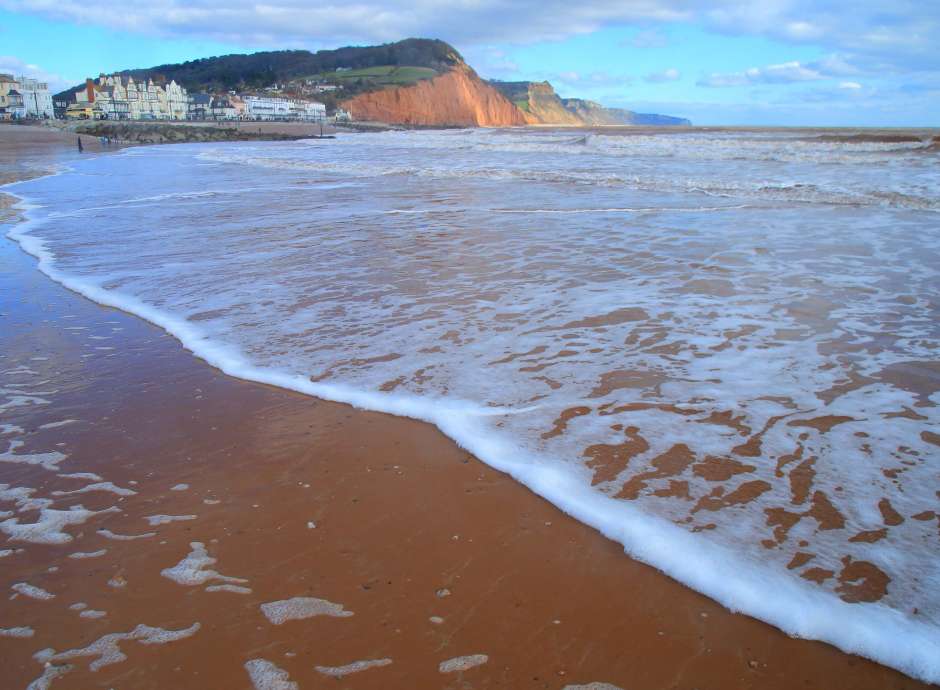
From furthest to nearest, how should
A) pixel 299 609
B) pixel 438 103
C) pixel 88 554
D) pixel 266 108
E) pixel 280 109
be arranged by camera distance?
pixel 438 103
pixel 266 108
pixel 280 109
pixel 88 554
pixel 299 609

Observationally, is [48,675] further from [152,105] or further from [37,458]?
[152,105]

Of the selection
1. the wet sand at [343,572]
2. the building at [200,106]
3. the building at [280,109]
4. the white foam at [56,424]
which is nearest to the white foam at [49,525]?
the wet sand at [343,572]

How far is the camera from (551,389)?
3.86 metres

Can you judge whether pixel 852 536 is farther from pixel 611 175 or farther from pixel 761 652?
pixel 611 175

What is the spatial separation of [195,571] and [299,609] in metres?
0.49

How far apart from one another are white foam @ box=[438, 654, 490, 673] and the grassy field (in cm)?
13990

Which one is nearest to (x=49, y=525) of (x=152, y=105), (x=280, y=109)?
(x=280, y=109)

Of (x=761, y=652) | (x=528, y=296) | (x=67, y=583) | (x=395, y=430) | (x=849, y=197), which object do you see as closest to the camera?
(x=761, y=652)

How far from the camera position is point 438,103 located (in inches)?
5187

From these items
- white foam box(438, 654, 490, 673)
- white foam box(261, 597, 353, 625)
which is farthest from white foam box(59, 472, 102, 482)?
white foam box(438, 654, 490, 673)

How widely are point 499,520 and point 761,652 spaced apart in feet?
3.47

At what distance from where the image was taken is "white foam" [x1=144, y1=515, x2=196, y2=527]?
8.74ft

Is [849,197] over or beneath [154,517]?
over

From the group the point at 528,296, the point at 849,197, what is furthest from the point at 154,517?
the point at 849,197
